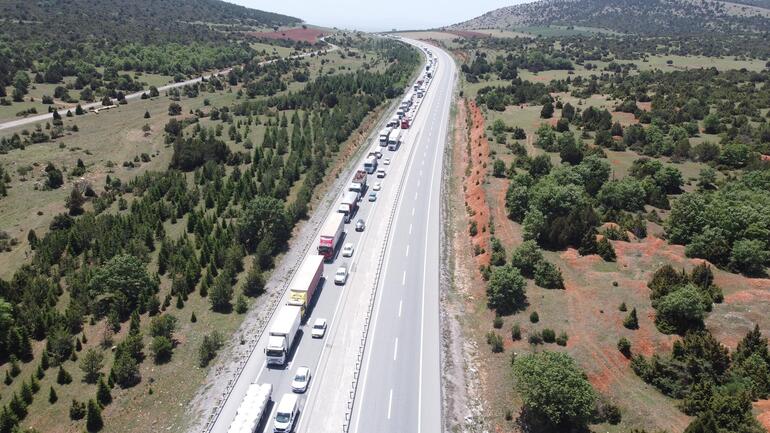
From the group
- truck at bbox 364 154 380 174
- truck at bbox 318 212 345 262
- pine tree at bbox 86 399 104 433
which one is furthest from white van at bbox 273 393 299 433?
truck at bbox 364 154 380 174

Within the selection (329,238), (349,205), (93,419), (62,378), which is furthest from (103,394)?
(349,205)

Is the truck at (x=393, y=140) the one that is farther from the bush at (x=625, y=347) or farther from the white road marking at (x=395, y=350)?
the bush at (x=625, y=347)

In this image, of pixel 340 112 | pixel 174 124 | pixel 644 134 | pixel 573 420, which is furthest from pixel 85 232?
pixel 644 134

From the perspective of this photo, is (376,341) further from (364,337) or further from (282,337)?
(282,337)

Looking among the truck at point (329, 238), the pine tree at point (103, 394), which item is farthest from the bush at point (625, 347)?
the pine tree at point (103, 394)

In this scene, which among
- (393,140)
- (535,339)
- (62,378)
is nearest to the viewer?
(62,378)

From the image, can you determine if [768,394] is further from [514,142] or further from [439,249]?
[514,142]
